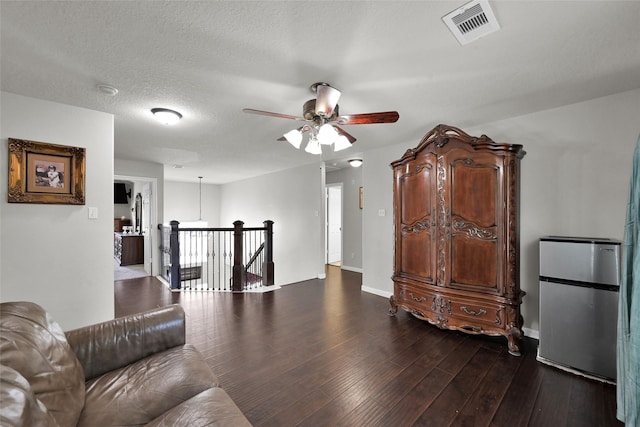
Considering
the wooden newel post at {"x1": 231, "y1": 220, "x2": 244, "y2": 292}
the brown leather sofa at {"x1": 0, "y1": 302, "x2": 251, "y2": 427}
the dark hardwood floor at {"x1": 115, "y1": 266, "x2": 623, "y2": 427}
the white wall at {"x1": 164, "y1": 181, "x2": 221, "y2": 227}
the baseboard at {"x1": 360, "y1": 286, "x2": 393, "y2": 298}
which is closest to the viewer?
the brown leather sofa at {"x1": 0, "y1": 302, "x2": 251, "y2": 427}

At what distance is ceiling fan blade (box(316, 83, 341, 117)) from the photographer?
188 centimetres

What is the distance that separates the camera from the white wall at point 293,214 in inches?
205

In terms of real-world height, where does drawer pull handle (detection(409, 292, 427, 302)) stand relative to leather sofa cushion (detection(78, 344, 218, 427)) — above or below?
below

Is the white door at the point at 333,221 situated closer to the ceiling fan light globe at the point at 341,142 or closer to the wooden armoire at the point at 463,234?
the wooden armoire at the point at 463,234

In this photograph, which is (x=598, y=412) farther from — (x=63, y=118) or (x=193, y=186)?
(x=193, y=186)

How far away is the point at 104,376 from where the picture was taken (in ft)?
4.47

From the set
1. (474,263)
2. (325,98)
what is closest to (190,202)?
(325,98)

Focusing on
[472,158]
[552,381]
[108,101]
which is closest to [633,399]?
[552,381]

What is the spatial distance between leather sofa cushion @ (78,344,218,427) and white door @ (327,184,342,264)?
17.9 ft

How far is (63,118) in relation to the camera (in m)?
2.48

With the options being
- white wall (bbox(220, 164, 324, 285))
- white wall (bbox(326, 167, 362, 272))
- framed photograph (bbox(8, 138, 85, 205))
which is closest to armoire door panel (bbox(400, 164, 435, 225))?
white wall (bbox(220, 164, 324, 285))

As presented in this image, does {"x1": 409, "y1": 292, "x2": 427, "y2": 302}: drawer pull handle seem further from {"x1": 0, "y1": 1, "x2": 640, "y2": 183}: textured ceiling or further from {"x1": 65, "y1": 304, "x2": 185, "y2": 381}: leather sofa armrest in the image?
{"x1": 65, "y1": 304, "x2": 185, "y2": 381}: leather sofa armrest

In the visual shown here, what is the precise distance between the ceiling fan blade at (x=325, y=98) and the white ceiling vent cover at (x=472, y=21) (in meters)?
0.78

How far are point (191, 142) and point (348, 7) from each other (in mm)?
3180
